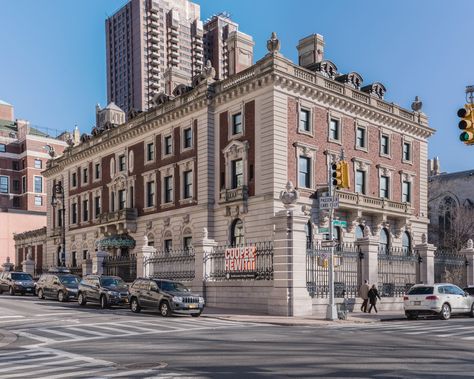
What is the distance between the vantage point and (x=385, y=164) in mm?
46875

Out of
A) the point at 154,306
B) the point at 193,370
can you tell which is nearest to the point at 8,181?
the point at 154,306

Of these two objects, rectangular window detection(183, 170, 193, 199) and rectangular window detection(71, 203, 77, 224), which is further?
rectangular window detection(71, 203, 77, 224)

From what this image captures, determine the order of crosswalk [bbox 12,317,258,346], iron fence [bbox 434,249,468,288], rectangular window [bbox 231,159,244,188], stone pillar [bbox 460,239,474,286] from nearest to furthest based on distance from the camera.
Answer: crosswalk [bbox 12,317,258,346] → iron fence [bbox 434,249,468,288] → stone pillar [bbox 460,239,474,286] → rectangular window [bbox 231,159,244,188]

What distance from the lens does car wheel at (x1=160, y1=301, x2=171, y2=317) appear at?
24.2 m

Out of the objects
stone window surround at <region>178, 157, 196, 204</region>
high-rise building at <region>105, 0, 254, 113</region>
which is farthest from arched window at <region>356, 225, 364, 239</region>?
high-rise building at <region>105, 0, 254, 113</region>

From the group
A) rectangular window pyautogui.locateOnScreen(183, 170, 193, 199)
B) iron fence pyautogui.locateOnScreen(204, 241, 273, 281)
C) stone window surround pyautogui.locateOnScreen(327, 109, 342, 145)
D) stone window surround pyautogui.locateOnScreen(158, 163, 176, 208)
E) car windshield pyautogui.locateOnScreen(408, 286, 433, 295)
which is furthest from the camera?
stone window surround pyautogui.locateOnScreen(158, 163, 176, 208)

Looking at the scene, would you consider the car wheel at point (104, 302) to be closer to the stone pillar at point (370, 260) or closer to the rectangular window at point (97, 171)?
the stone pillar at point (370, 260)

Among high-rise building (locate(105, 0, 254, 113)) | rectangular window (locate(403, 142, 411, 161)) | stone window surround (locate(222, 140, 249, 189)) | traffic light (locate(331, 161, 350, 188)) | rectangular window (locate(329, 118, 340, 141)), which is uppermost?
high-rise building (locate(105, 0, 254, 113))

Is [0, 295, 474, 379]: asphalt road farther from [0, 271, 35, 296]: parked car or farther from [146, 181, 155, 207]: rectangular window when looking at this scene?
[146, 181, 155, 207]: rectangular window

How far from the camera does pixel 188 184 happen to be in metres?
45.2

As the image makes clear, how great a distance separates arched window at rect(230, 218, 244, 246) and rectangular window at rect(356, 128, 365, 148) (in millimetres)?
11696

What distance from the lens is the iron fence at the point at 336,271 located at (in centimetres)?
2646

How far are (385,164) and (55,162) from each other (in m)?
40.4

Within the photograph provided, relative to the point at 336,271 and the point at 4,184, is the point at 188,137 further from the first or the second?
the point at 4,184
